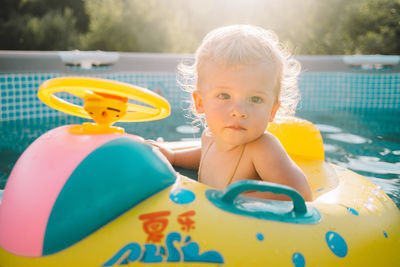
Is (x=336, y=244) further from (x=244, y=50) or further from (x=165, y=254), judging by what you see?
(x=244, y=50)

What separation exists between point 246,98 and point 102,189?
24.0 inches

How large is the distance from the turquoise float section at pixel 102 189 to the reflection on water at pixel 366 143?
5.27ft

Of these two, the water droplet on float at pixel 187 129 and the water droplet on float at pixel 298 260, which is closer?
the water droplet on float at pixel 298 260

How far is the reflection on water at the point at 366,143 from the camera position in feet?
9.35

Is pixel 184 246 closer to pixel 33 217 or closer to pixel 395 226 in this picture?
pixel 33 217

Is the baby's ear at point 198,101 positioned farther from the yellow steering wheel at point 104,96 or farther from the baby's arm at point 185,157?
the baby's arm at point 185,157

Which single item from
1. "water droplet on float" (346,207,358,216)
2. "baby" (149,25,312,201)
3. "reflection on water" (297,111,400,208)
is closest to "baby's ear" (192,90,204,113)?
"baby" (149,25,312,201)

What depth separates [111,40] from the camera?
10.0 meters

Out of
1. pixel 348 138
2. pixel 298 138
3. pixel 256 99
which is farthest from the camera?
pixel 348 138

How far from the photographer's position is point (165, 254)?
1.18 m

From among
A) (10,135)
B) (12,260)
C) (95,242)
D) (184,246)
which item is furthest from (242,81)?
(10,135)

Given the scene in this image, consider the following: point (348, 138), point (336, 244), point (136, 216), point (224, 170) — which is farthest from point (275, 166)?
point (348, 138)

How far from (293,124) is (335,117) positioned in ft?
10.2

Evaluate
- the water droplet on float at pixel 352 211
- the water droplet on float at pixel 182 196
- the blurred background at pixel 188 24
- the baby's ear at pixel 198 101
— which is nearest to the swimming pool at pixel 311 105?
the water droplet on float at pixel 352 211
